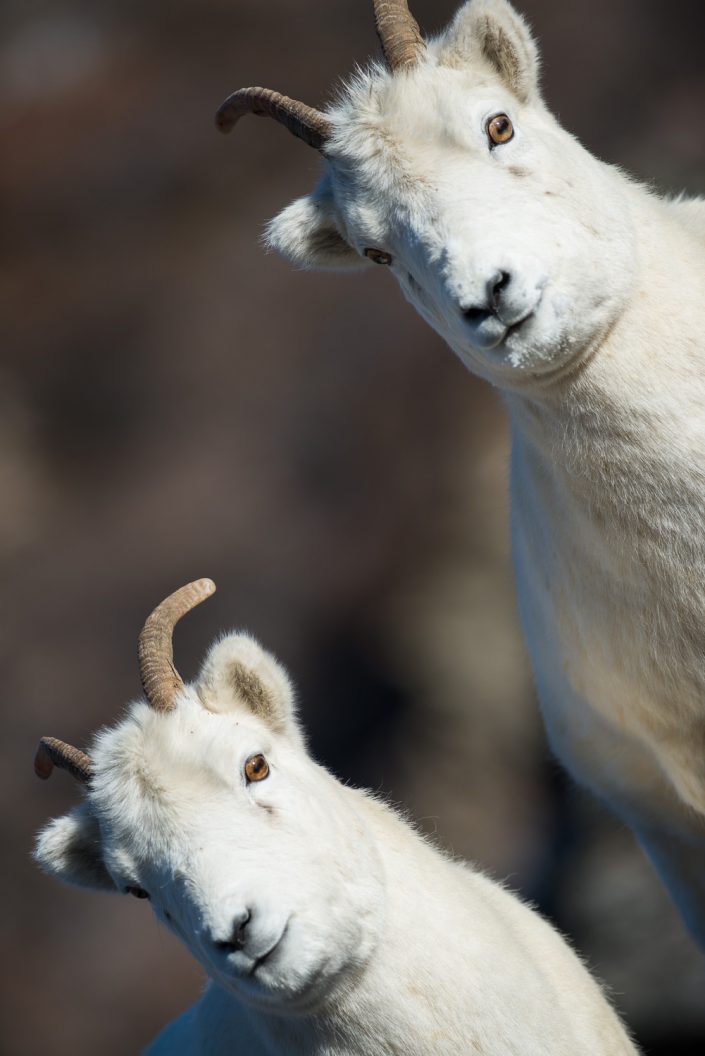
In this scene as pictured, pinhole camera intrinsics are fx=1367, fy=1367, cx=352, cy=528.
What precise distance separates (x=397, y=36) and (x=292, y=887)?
268 centimetres

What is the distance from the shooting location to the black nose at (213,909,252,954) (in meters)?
3.48

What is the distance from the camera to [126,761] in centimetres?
396

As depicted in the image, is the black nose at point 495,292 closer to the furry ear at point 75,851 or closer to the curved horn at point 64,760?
the curved horn at point 64,760

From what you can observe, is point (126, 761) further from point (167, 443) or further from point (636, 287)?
point (167, 443)

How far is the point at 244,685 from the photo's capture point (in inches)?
166

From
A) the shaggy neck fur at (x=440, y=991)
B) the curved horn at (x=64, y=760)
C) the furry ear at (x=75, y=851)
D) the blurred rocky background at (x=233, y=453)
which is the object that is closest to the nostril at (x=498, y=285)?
the shaggy neck fur at (x=440, y=991)

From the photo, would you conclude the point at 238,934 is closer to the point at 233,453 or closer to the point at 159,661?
the point at 159,661

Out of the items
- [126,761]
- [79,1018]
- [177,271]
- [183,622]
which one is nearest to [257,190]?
[177,271]

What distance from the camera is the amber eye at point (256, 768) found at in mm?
3951

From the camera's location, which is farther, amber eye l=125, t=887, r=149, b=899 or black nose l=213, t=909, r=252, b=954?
amber eye l=125, t=887, r=149, b=899

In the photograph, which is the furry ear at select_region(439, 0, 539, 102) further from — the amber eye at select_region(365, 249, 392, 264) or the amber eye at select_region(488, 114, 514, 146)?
the amber eye at select_region(365, 249, 392, 264)

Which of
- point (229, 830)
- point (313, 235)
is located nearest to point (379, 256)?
point (313, 235)

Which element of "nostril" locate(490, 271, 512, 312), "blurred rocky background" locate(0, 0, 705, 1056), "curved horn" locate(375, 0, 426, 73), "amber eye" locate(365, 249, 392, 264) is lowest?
"blurred rocky background" locate(0, 0, 705, 1056)

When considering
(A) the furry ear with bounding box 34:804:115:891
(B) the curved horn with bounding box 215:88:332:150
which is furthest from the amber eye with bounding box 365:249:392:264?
(A) the furry ear with bounding box 34:804:115:891
